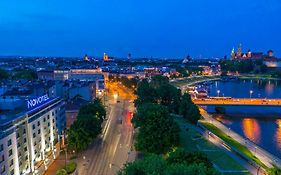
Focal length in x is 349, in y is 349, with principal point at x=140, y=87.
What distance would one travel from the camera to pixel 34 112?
114 feet

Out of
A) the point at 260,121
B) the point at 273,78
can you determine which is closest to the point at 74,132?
the point at 260,121

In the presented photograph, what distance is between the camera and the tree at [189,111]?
54000 mm

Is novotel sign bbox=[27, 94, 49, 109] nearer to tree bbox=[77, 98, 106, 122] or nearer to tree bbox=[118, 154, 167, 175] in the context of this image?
tree bbox=[77, 98, 106, 122]

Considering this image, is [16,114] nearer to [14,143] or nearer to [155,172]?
[14,143]

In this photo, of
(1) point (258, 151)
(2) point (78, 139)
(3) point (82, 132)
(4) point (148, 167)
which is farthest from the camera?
(1) point (258, 151)

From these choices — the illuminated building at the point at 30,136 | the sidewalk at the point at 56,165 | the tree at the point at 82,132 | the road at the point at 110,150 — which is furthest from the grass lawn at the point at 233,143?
the illuminated building at the point at 30,136

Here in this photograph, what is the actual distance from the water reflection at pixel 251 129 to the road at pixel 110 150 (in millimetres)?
17586

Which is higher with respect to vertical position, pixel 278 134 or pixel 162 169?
pixel 162 169

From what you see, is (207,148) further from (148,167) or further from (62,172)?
(148,167)

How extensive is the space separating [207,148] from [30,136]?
18911mm

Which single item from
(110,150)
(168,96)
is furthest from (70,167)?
(168,96)

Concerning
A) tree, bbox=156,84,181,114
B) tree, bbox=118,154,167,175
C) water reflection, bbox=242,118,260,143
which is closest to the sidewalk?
tree, bbox=118,154,167,175

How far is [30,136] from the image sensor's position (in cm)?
3344

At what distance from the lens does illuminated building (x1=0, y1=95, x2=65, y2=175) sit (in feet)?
93.7
